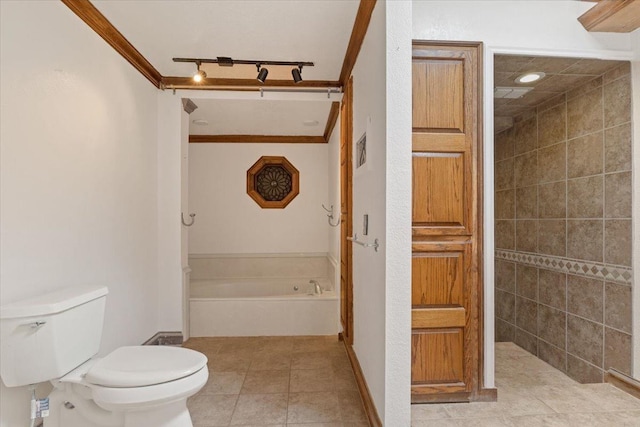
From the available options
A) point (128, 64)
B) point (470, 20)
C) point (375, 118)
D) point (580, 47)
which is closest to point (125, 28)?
point (128, 64)

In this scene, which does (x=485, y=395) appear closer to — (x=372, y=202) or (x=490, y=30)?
(x=372, y=202)

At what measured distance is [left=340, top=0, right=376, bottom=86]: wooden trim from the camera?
1.86 meters

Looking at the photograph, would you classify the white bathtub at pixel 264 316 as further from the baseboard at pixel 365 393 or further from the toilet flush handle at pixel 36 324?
the toilet flush handle at pixel 36 324

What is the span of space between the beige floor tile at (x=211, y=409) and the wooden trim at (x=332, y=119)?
2.50m

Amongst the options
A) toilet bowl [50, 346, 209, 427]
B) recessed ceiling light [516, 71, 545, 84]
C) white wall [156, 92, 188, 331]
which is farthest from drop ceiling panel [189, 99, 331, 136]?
toilet bowl [50, 346, 209, 427]

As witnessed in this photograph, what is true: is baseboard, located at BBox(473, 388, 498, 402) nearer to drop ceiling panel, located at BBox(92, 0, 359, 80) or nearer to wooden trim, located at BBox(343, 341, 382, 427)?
wooden trim, located at BBox(343, 341, 382, 427)

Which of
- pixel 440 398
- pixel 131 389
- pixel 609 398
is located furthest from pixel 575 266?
pixel 131 389

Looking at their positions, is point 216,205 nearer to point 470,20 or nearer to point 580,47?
point 470,20

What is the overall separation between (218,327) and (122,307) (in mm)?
1080

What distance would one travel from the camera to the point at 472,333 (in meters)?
1.96

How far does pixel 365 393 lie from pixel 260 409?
0.61 metres

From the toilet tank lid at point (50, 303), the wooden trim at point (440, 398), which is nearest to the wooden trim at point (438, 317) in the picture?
the wooden trim at point (440, 398)

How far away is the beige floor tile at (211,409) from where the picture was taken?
1910 millimetres

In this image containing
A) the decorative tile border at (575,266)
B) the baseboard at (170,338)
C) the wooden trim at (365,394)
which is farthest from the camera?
the baseboard at (170,338)
